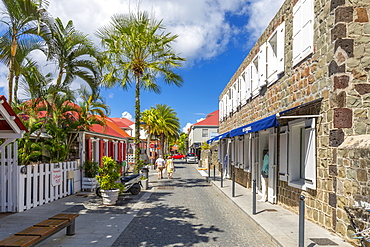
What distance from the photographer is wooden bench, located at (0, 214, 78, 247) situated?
464 cm

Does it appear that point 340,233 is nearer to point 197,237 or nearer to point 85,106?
point 197,237

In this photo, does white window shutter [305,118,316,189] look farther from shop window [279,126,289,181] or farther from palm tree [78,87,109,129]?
palm tree [78,87,109,129]

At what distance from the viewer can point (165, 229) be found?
7.43m

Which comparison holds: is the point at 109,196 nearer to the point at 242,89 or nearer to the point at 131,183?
the point at 131,183

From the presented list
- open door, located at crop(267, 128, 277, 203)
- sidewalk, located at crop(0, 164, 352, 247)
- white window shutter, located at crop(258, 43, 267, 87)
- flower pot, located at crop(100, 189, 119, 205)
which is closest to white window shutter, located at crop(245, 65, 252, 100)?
white window shutter, located at crop(258, 43, 267, 87)

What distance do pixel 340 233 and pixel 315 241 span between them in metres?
0.67

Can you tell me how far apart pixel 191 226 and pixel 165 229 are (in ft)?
2.29

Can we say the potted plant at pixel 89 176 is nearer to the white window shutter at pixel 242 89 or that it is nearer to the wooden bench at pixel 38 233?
the wooden bench at pixel 38 233

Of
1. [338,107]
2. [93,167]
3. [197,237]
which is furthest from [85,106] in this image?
[338,107]

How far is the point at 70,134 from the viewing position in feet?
46.1

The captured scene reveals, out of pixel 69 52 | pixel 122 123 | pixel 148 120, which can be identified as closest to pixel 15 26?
pixel 69 52

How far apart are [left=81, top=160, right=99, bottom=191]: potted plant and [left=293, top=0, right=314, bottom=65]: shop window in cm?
950

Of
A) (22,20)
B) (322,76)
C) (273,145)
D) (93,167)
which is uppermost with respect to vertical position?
(22,20)

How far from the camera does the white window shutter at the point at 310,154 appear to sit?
24.4 feet
